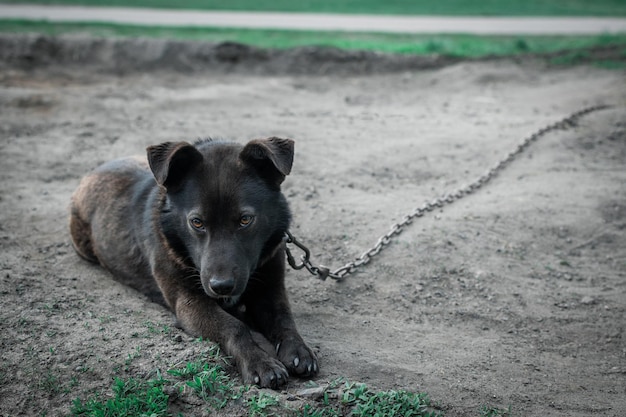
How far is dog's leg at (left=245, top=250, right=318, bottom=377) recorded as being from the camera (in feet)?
13.0

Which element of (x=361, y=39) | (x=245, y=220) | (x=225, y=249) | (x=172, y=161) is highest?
(x=172, y=161)

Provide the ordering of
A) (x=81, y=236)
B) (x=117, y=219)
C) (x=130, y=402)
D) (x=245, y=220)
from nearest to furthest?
(x=130, y=402) < (x=245, y=220) < (x=117, y=219) < (x=81, y=236)

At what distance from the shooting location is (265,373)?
3.76 metres

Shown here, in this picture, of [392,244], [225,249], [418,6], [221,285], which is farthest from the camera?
[418,6]

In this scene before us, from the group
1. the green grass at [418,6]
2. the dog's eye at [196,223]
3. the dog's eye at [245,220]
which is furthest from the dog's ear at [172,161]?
the green grass at [418,6]

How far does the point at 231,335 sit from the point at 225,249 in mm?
550

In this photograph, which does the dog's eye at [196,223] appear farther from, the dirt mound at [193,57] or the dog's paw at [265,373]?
the dirt mound at [193,57]

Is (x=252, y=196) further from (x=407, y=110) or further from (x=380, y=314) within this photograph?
(x=407, y=110)

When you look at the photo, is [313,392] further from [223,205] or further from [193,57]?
A: [193,57]

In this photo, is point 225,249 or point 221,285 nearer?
point 221,285

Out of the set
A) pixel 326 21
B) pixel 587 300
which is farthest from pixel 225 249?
pixel 326 21

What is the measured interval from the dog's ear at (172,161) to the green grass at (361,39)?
10498 millimetres

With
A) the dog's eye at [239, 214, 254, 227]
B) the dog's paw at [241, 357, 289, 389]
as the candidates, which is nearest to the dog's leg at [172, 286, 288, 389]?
the dog's paw at [241, 357, 289, 389]

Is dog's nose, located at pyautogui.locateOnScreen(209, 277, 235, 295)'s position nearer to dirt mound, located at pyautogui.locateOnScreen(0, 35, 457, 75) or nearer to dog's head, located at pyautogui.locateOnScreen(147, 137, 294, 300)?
dog's head, located at pyautogui.locateOnScreen(147, 137, 294, 300)
